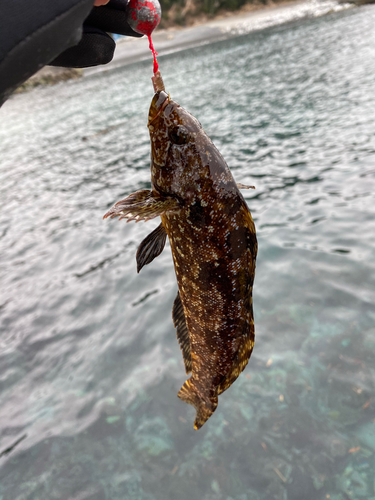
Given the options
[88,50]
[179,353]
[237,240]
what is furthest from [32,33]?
[179,353]

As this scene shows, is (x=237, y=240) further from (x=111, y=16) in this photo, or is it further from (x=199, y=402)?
(x=111, y=16)

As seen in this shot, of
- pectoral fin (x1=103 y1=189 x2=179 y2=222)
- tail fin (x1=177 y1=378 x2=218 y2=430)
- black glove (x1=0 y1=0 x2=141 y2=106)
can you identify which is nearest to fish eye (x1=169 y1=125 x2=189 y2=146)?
pectoral fin (x1=103 y1=189 x2=179 y2=222)

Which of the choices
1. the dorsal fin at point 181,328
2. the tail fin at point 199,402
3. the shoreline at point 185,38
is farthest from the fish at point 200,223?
the shoreline at point 185,38

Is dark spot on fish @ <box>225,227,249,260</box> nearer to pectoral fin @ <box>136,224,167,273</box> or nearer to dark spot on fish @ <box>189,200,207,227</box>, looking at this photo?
dark spot on fish @ <box>189,200,207,227</box>

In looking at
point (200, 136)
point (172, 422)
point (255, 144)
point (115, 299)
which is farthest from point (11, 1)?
point (255, 144)

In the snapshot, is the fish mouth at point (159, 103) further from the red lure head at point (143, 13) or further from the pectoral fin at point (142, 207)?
the pectoral fin at point (142, 207)
